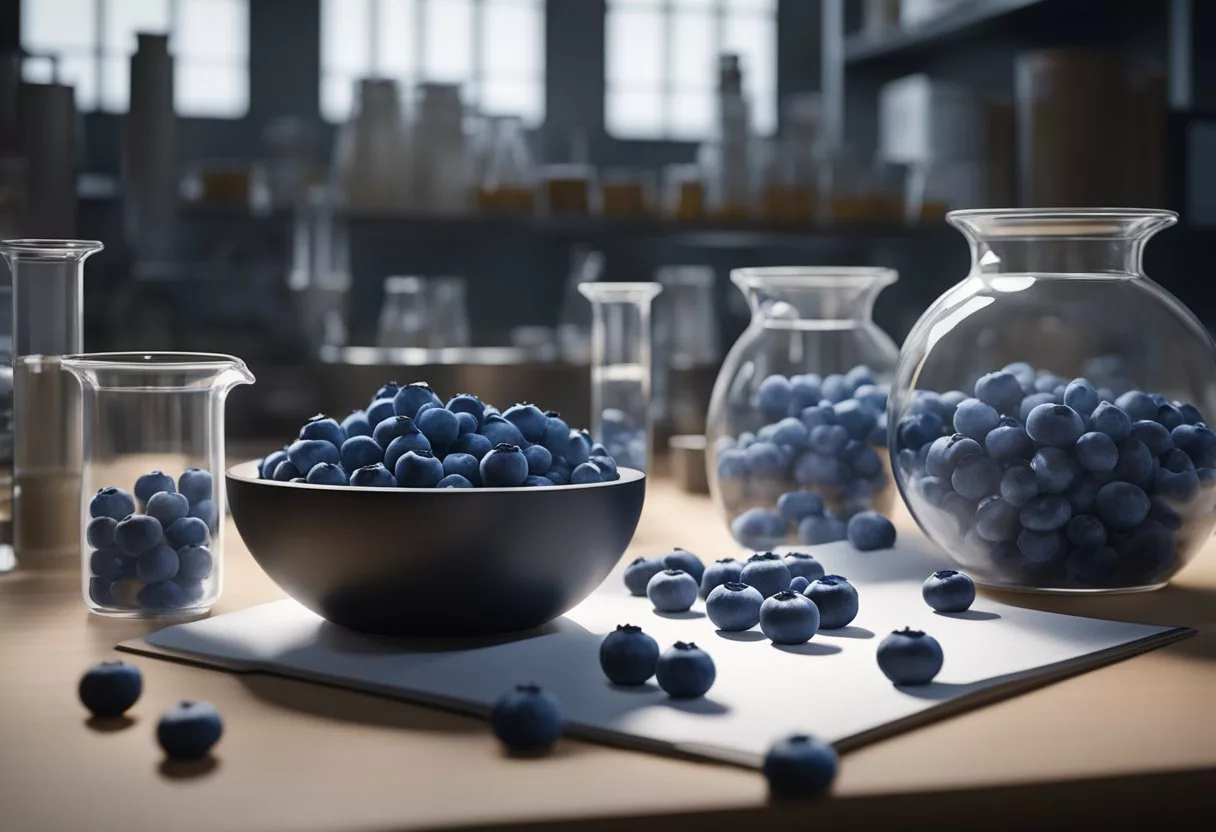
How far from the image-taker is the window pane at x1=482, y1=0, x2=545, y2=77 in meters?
4.84

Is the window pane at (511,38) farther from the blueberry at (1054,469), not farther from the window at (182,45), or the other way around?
the blueberry at (1054,469)

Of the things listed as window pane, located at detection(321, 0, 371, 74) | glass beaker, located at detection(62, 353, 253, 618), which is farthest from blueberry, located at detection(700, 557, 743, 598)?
window pane, located at detection(321, 0, 371, 74)

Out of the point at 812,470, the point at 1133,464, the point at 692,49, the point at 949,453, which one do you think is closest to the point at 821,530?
the point at 812,470

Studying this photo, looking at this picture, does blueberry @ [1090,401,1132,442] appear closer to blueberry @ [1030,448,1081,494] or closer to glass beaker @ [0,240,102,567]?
blueberry @ [1030,448,1081,494]

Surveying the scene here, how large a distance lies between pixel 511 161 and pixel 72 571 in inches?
99.1

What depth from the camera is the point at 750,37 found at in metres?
5.15

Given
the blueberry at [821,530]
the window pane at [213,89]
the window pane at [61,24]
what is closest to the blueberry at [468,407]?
the blueberry at [821,530]

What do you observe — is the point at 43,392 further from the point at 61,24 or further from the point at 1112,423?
the point at 61,24

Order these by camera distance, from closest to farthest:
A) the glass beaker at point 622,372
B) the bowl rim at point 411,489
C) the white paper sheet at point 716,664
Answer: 1. the white paper sheet at point 716,664
2. the bowl rim at point 411,489
3. the glass beaker at point 622,372

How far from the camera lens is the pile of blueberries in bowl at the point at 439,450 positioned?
881 mm

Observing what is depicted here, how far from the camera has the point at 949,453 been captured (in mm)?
1101

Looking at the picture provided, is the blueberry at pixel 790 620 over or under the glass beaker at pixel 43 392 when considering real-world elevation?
under

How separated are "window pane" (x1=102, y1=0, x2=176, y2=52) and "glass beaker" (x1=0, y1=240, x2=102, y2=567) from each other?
12.2 ft

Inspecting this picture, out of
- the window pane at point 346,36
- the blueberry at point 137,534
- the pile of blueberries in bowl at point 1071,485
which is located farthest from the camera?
the window pane at point 346,36
